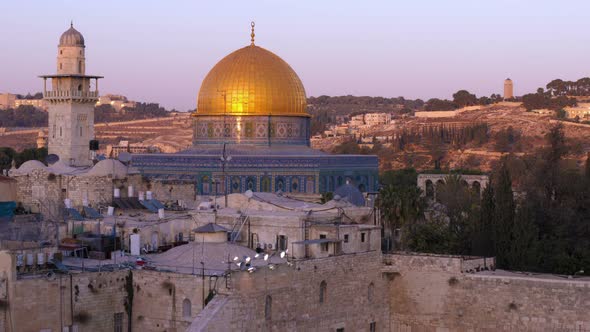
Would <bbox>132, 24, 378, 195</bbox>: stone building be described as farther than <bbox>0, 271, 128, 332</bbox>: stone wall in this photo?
Yes

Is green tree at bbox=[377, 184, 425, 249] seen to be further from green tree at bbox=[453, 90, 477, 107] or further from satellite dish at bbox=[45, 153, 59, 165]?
green tree at bbox=[453, 90, 477, 107]

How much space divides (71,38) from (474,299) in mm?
21450

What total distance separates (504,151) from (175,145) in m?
30.1

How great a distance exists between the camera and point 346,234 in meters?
24.7

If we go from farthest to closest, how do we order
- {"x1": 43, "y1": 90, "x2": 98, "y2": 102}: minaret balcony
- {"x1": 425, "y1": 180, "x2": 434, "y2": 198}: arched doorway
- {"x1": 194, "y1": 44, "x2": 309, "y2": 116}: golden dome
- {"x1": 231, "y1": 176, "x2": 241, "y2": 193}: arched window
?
{"x1": 425, "y1": 180, "x2": 434, "y2": 198}: arched doorway
{"x1": 43, "y1": 90, "x2": 98, "y2": 102}: minaret balcony
{"x1": 194, "y1": 44, "x2": 309, "y2": 116}: golden dome
{"x1": 231, "y1": 176, "x2": 241, "y2": 193}: arched window

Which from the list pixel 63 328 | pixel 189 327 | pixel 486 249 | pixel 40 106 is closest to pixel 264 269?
pixel 189 327

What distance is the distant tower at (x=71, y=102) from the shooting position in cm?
4106

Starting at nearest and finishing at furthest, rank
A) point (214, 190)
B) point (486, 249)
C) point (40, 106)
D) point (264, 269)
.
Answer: point (264, 269), point (486, 249), point (214, 190), point (40, 106)

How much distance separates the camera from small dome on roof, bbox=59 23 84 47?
41031mm

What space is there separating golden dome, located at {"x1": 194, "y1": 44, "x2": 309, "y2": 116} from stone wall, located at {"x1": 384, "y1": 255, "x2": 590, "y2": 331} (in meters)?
14.8

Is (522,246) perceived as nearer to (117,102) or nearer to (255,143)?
(255,143)

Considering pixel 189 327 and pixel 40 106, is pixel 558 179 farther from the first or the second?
pixel 40 106

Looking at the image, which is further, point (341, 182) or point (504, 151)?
point (504, 151)

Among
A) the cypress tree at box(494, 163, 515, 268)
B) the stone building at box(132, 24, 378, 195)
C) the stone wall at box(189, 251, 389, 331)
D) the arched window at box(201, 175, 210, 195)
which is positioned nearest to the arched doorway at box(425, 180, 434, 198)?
the stone building at box(132, 24, 378, 195)
